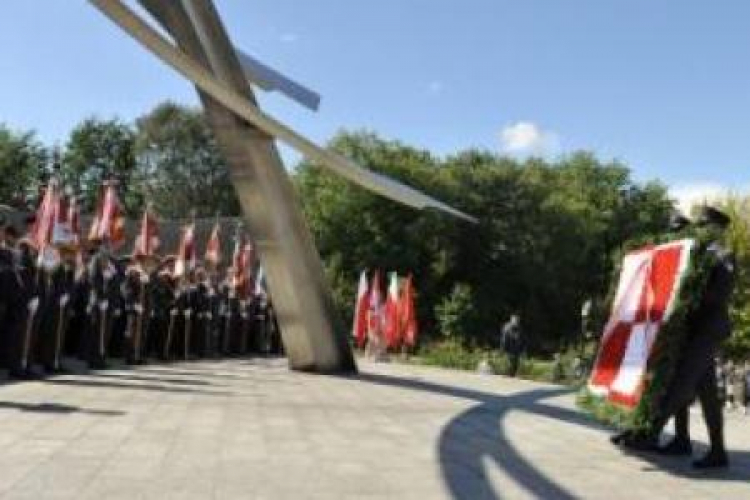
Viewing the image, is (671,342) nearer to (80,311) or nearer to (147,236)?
(80,311)

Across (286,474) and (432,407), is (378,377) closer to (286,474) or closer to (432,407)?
(432,407)

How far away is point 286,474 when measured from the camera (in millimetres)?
7164

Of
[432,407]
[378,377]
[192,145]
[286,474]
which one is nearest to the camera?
[286,474]

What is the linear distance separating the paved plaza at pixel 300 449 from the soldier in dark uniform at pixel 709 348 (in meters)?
0.34

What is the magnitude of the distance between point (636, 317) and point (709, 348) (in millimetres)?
798

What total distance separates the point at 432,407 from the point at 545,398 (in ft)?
14.2

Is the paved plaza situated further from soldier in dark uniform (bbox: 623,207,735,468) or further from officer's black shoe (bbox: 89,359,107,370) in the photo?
officer's black shoe (bbox: 89,359,107,370)

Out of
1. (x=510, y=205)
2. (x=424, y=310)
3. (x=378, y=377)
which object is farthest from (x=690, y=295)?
(x=510, y=205)

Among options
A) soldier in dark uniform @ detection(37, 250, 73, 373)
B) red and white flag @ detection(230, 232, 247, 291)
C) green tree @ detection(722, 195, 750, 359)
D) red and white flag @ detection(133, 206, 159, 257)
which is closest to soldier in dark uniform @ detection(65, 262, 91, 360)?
soldier in dark uniform @ detection(37, 250, 73, 373)

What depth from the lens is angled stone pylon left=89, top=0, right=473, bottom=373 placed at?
1546 cm

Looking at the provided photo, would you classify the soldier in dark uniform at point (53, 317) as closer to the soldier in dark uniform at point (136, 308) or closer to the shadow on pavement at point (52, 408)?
the soldier in dark uniform at point (136, 308)

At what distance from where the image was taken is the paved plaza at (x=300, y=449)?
22.0ft

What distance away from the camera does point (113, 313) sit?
56.5 ft

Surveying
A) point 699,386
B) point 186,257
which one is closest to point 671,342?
point 699,386
